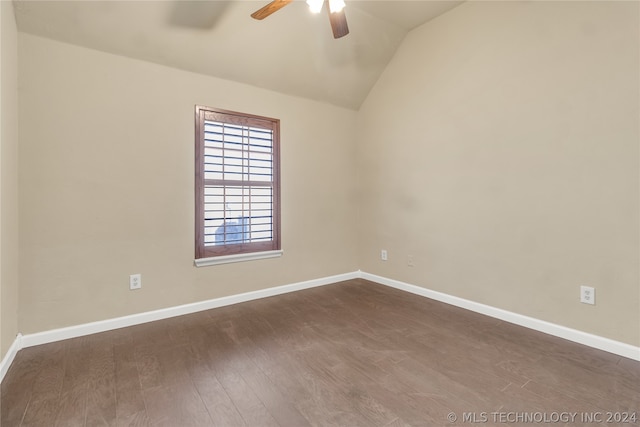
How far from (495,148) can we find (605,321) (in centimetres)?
155

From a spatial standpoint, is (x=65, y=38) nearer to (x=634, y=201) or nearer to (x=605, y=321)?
(x=634, y=201)

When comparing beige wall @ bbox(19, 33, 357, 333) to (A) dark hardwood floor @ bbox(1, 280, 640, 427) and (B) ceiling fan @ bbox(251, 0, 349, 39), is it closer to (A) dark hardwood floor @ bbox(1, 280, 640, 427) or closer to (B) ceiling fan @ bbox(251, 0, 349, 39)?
(A) dark hardwood floor @ bbox(1, 280, 640, 427)

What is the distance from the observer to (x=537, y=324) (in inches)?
96.8

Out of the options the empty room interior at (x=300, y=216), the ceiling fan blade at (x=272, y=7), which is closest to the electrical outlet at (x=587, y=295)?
the empty room interior at (x=300, y=216)

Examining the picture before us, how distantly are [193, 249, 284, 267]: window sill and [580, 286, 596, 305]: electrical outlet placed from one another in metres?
2.72

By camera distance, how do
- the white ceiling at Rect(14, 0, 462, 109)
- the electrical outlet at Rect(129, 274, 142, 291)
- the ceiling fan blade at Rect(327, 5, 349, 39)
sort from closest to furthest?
1. the ceiling fan blade at Rect(327, 5, 349, 39)
2. the white ceiling at Rect(14, 0, 462, 109)
3. the electrical outlet at Rect(129, 274, 142, 291)

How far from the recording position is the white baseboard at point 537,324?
2061 millimetres

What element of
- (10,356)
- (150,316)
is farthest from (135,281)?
(10,356)

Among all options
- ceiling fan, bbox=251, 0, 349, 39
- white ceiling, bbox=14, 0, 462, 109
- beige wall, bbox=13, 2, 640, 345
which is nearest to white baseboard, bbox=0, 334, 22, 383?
beige wall, bbox=13, 2, 640, 345

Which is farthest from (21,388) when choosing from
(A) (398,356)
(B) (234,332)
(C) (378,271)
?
(C) (378,271)

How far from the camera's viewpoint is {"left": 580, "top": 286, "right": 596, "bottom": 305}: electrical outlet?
7.18ft

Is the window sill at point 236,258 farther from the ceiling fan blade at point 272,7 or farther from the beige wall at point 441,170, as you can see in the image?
the ceiling fan blade at point 272,7

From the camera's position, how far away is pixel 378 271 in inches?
154

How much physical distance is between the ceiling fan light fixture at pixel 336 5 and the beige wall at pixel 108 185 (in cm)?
151
